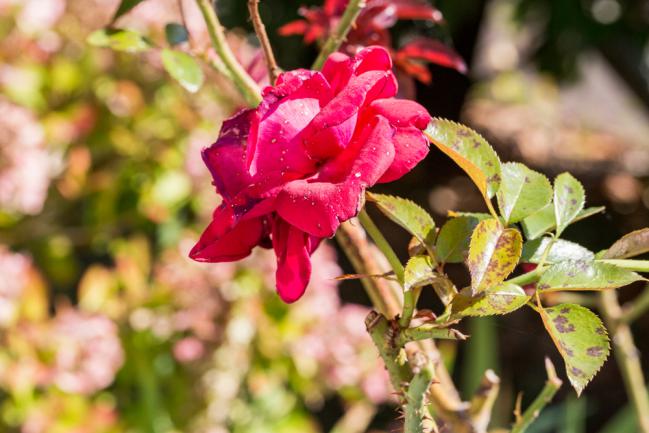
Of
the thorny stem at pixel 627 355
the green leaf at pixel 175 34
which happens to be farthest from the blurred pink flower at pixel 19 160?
the thorny stem at pixel 627 355

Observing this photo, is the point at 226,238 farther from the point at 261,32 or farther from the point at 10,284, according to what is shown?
the point at 10,284

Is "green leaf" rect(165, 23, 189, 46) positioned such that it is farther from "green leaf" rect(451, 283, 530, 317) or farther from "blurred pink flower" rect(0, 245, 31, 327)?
"blurred pink flower" rect(0, 245, 31, 327)

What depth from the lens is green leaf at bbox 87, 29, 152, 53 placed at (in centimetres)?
60

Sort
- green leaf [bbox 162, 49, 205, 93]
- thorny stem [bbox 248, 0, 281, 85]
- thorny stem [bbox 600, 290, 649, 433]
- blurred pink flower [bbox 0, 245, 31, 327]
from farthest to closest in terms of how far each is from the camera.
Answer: blurred pink flower [bbox 0, 245, 31, 327] < thorny stem [bbox 600, 290, 649, 433] < green leaf [bbox 162, 49, 205, 93] < thorny stem [bbox 248, 0, 281, 85]

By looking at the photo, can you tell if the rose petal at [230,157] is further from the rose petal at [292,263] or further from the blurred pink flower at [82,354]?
the blurred pink flower at [82,354]

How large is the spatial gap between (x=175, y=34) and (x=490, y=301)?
0.38 metres

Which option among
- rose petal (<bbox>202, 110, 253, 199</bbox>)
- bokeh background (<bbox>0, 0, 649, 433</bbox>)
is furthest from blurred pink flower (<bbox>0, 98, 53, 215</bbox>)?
rose petal (<bbox>202, 110, 253, 199</bbox>)

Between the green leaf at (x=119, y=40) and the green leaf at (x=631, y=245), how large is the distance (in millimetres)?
370

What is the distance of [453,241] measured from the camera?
0.42 m

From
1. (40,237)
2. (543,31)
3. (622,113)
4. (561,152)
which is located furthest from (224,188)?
(622,113)

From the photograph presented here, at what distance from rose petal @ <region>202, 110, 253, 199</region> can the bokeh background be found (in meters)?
0.71

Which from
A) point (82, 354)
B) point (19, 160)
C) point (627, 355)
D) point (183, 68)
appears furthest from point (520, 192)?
point (19, 160)

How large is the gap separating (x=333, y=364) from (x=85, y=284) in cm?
51

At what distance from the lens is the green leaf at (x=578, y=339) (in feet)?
1.21
